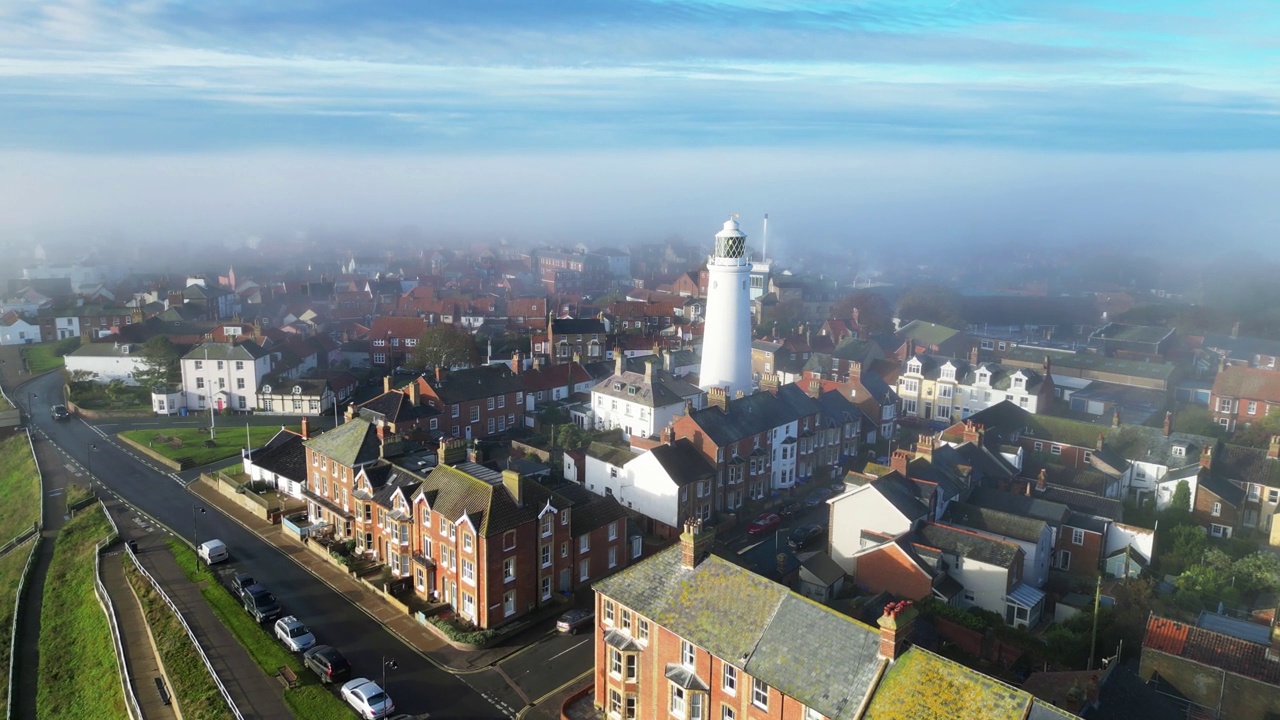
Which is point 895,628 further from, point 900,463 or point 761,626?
point 900,463

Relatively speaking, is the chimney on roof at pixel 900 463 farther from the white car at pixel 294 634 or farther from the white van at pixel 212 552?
the white van at pixel 212 552

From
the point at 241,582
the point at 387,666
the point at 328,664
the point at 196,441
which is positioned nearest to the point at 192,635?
the point at 241,582

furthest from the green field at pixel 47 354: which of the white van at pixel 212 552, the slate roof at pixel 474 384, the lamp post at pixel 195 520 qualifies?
the white van at pixel 212 552

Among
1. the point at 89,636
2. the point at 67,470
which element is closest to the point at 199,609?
the point at 89,636

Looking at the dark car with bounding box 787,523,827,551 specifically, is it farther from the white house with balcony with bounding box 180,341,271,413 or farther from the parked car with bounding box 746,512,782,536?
the white house with balcony with bounding box 180,341,271,413

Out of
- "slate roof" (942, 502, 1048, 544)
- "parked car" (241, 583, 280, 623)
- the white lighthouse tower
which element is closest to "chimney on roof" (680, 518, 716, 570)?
"slate roof" (942, 502, 1048, 544)

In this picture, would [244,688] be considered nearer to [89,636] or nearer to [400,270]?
[89,636]
